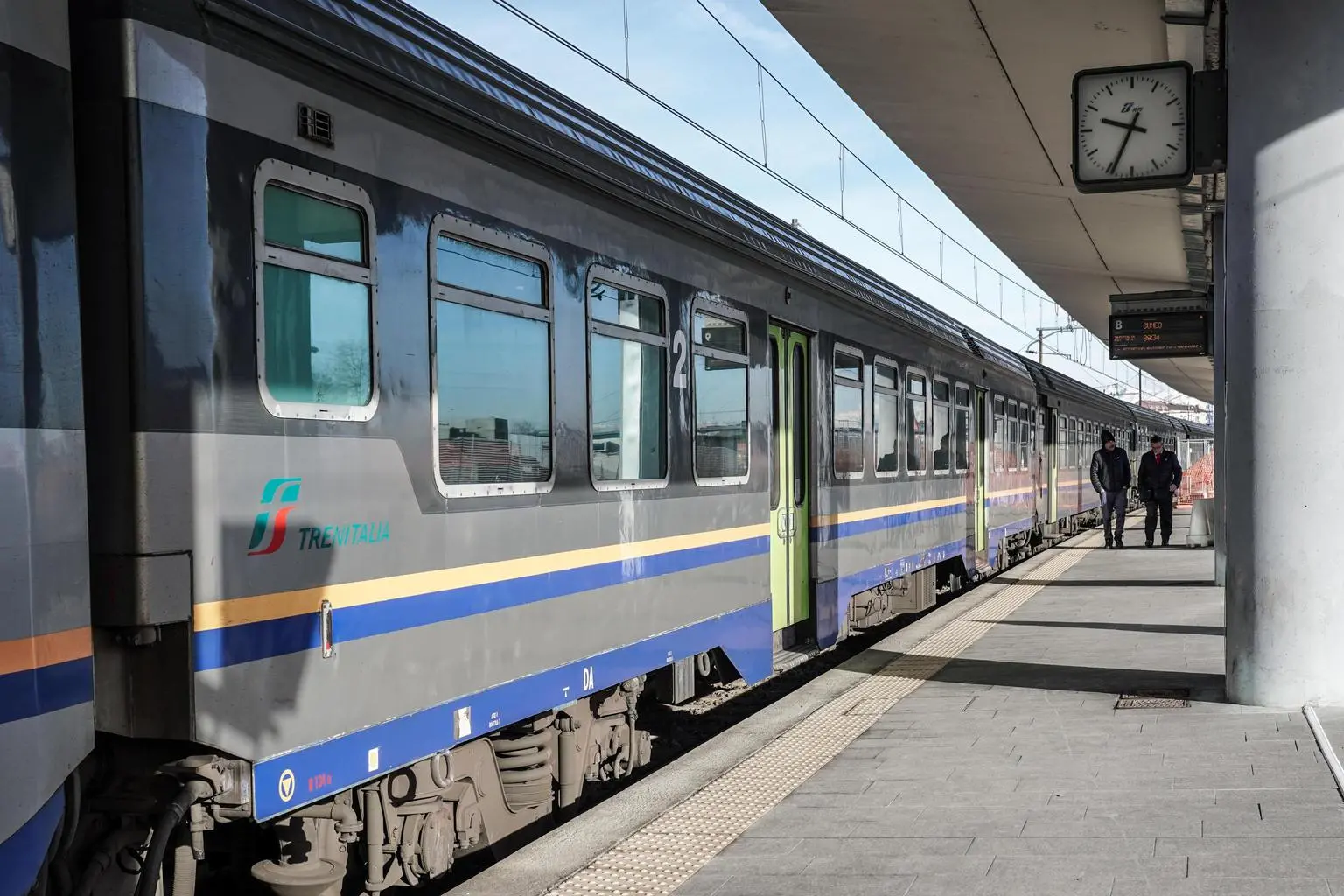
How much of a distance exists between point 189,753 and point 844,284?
7.03 m

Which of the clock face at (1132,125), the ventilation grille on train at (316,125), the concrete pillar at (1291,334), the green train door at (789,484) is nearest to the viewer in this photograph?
the ventilation grille on train at (316,125)

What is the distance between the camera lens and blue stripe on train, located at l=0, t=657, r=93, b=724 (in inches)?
121

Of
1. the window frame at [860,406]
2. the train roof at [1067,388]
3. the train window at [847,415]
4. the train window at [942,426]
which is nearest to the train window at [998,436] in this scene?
the train window at [942,426]

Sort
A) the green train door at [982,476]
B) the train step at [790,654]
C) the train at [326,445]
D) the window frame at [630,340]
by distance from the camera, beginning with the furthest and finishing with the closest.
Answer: the green train door at [982,476]
the train step at [790,654]
the window frame at [630,340]
the train at [326,445]

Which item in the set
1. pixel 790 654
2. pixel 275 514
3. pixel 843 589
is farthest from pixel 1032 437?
pixel 275 514

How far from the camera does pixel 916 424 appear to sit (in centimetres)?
1210

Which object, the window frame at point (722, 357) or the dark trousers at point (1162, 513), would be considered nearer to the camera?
the window frame at point (722, 357)

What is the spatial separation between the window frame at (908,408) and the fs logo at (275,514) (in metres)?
8.34

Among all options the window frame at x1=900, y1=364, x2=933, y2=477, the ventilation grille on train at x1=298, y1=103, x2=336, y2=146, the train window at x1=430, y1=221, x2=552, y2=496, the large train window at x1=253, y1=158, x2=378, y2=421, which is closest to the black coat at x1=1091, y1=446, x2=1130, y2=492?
the window frame at x1=900, y1=364, x2=933, y2=477

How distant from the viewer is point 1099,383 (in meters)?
66.4

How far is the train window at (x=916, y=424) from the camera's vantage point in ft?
38.9

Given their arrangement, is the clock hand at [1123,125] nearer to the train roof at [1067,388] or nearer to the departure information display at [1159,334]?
the departure information display at [1159,334]

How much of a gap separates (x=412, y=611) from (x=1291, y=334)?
16.3ft

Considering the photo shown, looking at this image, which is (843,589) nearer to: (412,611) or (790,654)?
(790,654)
